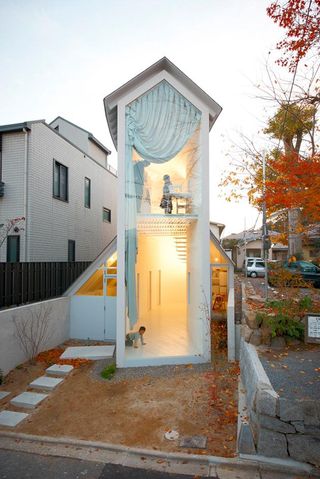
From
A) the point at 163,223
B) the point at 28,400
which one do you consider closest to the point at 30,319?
the point at 28,400

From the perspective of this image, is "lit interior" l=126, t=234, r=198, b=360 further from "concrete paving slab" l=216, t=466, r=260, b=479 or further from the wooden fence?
"concrete paving slab" l=216, t=466, r=260, b=479

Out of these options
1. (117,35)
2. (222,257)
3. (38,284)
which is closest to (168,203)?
(222,257)

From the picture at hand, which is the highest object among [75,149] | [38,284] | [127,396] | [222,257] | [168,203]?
[75,149]

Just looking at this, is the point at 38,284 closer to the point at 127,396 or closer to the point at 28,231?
the point at 28,231

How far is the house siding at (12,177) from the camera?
10953 millimetres

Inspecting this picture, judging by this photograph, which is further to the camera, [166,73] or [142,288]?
[142,288]

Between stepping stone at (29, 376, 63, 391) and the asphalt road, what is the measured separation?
7.87 feet

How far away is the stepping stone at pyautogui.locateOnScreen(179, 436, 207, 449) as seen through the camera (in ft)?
15.3

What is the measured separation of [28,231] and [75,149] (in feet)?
18.2

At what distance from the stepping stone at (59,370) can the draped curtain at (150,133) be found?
2.16 m

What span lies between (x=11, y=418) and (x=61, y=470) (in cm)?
208

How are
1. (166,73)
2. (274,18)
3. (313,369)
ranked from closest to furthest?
(313,369)
(274,18)
(166,73)

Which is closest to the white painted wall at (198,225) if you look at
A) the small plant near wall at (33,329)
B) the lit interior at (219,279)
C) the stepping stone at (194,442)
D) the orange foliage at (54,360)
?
the orange foliage at (54,360)

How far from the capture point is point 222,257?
452 inches
